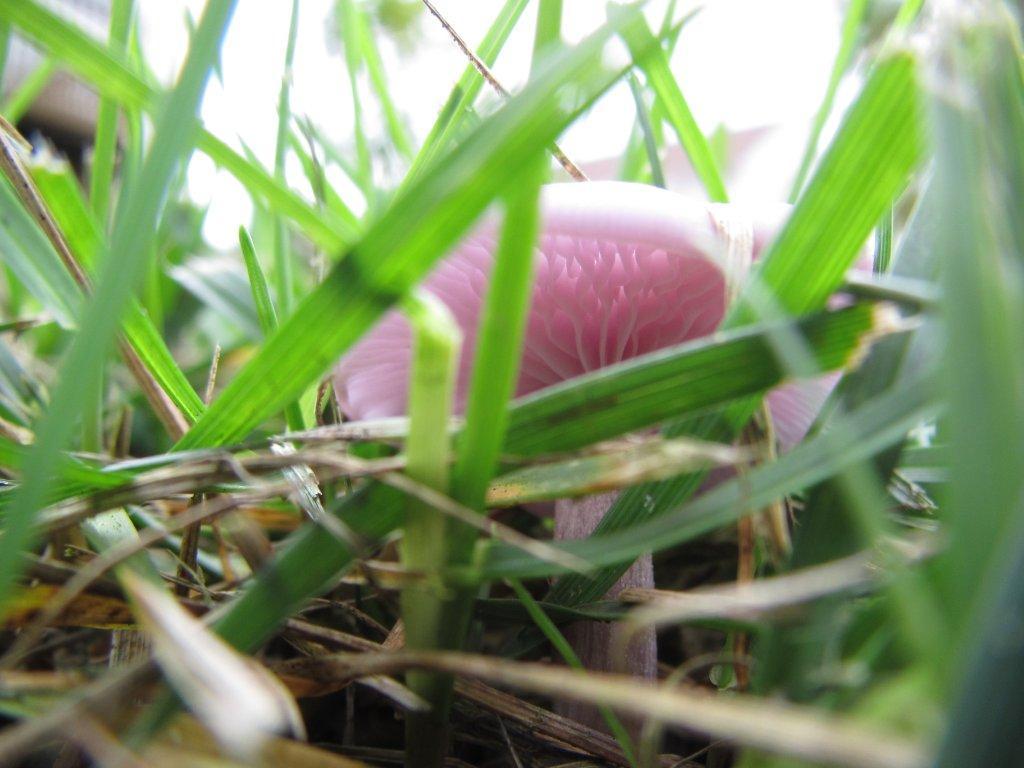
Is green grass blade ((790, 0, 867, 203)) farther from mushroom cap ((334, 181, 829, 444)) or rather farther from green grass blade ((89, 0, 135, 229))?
green grass blade ((89, 0, 135, 229))

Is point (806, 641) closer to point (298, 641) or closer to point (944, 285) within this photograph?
point (944, 285)

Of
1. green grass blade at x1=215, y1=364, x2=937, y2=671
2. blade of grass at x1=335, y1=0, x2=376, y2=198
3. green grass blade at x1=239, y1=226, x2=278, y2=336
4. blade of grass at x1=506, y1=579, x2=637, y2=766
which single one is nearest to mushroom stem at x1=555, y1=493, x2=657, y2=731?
blade of grass at x1=506, y1=579, x2=637, y2=766

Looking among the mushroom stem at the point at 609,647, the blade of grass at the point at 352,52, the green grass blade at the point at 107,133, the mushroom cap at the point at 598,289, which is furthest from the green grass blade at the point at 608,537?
the blade of grass at the point at 352,52

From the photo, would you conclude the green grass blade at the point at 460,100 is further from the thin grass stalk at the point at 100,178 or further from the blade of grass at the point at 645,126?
the thin grass stalk at the point at 100,178

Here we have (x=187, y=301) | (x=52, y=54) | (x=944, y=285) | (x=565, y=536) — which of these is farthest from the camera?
(x=187, y=301)

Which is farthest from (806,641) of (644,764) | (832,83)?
(832,83)

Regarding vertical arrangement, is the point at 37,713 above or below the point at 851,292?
below

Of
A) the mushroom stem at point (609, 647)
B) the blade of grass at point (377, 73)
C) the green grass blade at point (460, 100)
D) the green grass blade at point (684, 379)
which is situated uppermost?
the blade of grass at point (377, 73)

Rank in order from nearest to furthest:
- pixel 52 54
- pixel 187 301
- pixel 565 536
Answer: pixel 52 54 < pixel 565 536 < pixel 187 301
